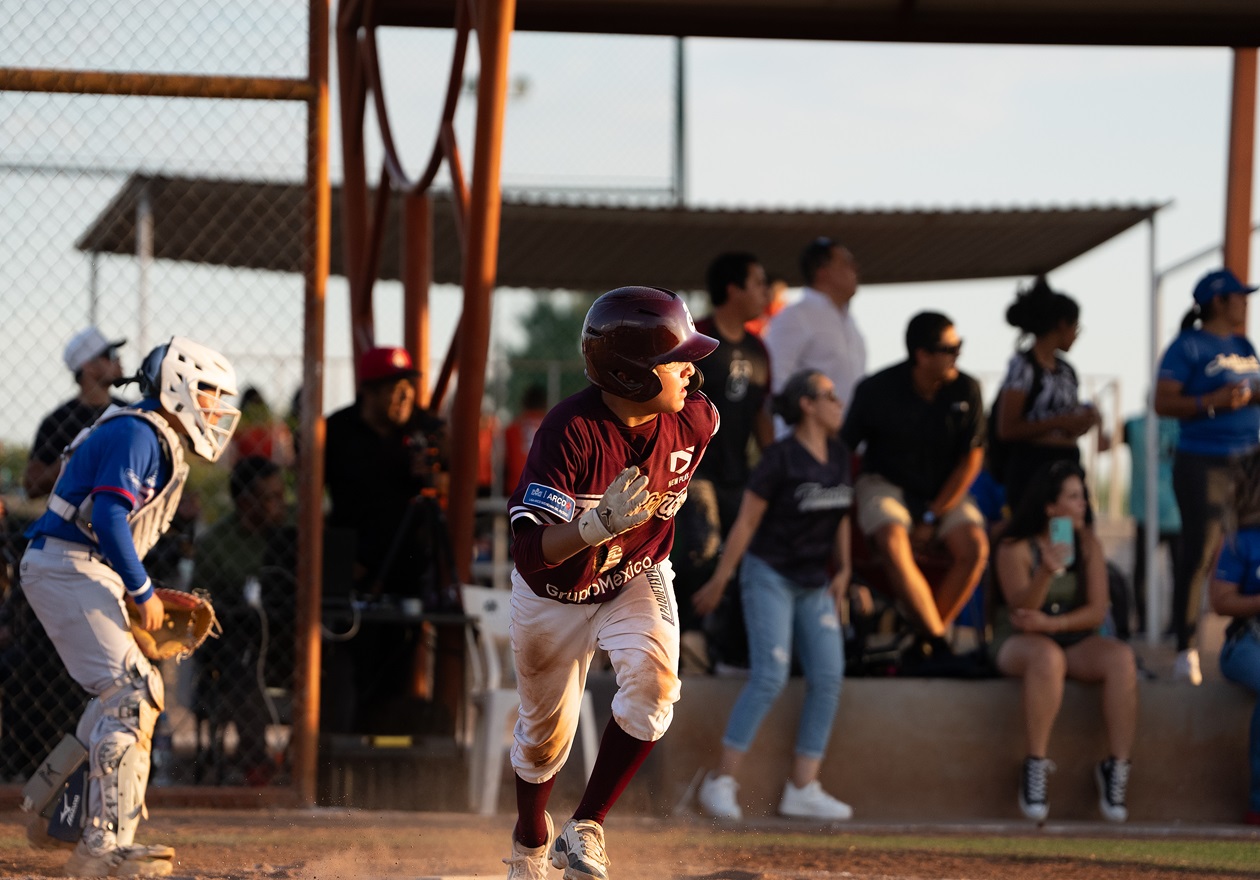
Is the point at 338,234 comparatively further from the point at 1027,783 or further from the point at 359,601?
the point at 1027,783

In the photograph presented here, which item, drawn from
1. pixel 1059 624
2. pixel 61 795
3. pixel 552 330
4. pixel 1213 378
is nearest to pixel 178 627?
pixel 61 795

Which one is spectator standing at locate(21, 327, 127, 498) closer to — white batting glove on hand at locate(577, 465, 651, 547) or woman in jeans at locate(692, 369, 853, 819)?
woman in jeans at locate(692, 369, 853, 819)

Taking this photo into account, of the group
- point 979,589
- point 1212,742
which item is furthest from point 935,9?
point 1212,742

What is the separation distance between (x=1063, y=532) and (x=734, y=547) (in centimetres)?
170

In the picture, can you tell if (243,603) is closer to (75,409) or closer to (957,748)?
(75,409)

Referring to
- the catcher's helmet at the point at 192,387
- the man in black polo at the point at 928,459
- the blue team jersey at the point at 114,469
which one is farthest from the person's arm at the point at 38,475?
the man in black polo at the point at 928,459

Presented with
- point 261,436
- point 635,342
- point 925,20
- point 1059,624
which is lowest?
point 1059,624

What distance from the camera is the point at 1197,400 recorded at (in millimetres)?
8594

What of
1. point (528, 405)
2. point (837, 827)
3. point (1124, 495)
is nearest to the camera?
point (837, 827)

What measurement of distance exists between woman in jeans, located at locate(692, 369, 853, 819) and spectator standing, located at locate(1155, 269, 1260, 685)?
6.44ft

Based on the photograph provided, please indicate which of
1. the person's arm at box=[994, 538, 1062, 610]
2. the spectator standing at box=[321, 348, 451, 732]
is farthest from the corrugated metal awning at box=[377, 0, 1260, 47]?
the person's arm at box=[994, 538, 1062, 610]

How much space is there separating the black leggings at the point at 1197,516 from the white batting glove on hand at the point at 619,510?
16.1ft

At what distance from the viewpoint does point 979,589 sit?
8.77 metres

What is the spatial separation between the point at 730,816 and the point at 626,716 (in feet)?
9.14
